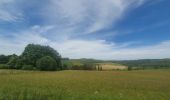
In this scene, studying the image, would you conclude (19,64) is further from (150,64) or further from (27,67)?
(150,64)

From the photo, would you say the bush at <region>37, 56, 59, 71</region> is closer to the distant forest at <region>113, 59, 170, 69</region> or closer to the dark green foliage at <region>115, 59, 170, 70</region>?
the dark green foliage at <region>115, 59, 170, 70</region>

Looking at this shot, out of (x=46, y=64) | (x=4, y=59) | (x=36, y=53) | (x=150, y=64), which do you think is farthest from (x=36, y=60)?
(x=150, y=64)

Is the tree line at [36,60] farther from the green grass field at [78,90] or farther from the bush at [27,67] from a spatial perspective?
the green grass field at [78,90]

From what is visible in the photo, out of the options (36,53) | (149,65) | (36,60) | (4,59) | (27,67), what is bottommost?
(27,67)

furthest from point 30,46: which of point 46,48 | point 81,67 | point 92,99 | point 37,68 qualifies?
point 92,99

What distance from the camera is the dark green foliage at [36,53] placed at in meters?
97.2

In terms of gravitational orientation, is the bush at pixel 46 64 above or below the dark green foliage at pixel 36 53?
below

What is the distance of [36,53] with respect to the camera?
324ft

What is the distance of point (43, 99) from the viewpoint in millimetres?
8641

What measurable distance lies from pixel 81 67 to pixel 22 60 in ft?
93.0

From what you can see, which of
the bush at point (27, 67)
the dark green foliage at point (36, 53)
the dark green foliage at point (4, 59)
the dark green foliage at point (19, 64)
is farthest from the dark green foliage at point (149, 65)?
the dark green foliage at point (4, 59)

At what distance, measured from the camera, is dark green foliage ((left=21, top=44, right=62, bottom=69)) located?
3829 inches

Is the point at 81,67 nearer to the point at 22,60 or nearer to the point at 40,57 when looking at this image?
the point at 40,57

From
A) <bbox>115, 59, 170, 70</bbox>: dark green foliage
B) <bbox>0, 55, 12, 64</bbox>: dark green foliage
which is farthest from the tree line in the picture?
<bbox>115, 59, 170, 70</bbox>: dark green foliage
